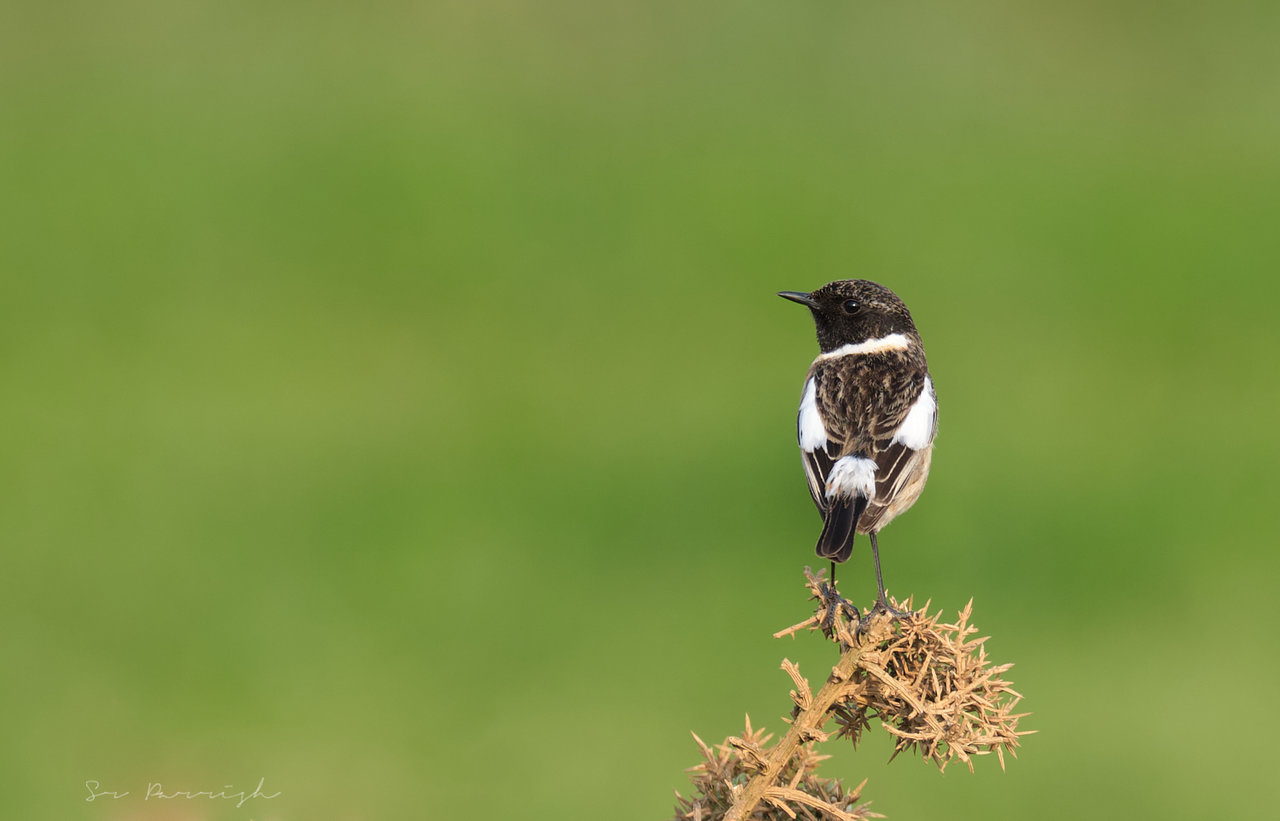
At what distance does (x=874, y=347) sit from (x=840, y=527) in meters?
1.32

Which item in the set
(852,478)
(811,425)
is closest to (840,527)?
(852,478)

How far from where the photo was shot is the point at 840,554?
3902mm

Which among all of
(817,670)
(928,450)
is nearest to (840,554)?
(928,450)

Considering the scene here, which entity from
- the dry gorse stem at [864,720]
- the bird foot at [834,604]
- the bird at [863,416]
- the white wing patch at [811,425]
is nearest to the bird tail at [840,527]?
the bird at [863,416]

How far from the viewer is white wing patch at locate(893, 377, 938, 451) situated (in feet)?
15.1

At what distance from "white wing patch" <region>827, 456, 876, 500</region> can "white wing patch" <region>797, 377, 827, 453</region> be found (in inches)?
5.6

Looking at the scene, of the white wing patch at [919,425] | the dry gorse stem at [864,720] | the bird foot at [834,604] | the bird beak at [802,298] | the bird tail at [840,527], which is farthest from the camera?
the bird beak at [802,298]

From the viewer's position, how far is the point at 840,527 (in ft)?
13.4

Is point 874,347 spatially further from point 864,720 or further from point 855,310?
point 864,720

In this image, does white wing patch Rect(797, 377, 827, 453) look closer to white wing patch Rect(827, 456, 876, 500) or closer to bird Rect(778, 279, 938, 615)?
bird Rect(778, 279, 938, 615)

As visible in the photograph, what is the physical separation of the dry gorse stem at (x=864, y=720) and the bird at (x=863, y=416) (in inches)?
68.1

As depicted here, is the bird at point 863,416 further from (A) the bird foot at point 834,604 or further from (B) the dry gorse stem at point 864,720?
(B) the dry gorse stem at point 864,720

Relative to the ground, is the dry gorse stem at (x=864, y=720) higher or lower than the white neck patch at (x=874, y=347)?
lower

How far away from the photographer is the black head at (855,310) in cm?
515
